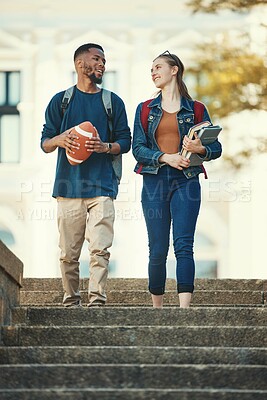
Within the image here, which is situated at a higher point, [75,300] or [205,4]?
[205,4]

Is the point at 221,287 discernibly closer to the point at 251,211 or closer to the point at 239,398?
the point at 239,398

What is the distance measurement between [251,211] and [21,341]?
21.3 m

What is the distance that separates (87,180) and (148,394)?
2.67 metres

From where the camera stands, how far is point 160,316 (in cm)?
819

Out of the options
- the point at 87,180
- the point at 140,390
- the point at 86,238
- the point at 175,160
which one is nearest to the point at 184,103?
the point at 175,160

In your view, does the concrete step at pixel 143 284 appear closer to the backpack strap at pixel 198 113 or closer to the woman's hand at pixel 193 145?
the backpack strap at pixel 198 113

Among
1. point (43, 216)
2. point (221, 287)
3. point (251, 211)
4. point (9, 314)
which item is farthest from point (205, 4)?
point (9, 314)

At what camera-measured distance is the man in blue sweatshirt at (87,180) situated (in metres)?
9.25

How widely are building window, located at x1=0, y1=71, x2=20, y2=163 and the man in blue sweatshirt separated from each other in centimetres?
2157

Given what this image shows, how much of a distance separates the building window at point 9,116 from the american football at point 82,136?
21.8m

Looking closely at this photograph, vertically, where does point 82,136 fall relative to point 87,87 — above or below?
below

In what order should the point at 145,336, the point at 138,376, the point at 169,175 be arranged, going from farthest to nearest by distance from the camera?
1. the point at 169,175
2. the point at 145,336
3. the point at 138,376

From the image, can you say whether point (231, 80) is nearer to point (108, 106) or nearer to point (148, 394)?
point (108, 106)

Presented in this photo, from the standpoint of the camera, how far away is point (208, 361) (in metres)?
7.44
